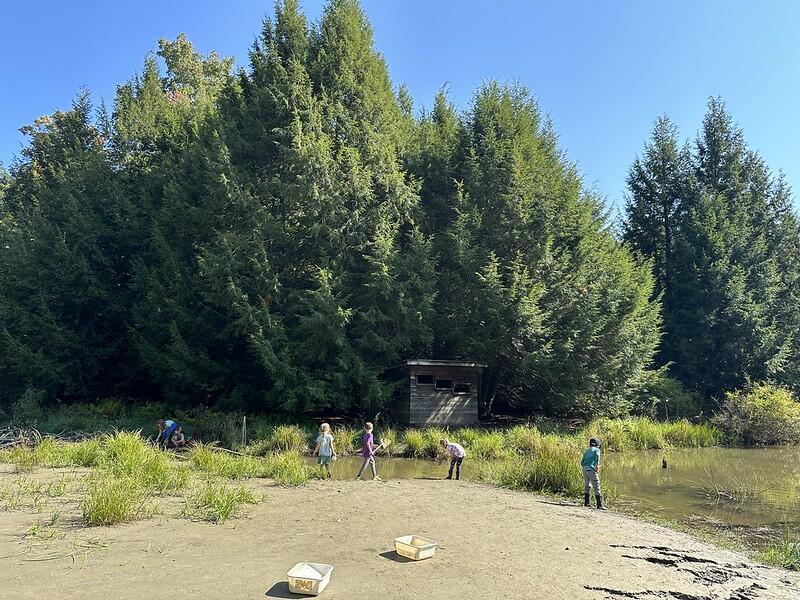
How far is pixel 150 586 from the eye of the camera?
653 cm

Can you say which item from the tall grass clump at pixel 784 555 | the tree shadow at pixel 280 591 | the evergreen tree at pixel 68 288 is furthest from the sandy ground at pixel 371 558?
the evergreen tree at pixel 68 288

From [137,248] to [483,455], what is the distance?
2035cm

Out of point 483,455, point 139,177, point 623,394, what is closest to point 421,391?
point 483,455

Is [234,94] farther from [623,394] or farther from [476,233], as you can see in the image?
[623,394]

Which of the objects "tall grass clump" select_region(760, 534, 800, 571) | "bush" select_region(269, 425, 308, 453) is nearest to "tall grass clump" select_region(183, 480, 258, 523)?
"bush" select_region(269, 425, 308, 453)

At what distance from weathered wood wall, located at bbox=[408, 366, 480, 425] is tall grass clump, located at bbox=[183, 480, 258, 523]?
13.4 m

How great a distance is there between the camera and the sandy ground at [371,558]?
22.0 feet

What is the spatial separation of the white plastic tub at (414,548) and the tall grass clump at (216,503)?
333 centimetres

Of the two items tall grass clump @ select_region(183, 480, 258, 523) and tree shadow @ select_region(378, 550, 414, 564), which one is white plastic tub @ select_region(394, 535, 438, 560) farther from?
tall grass clump @ select_region(183, 480, 258, 523)

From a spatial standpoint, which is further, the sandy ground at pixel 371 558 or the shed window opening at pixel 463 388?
the shed window opening at pixel 463 388

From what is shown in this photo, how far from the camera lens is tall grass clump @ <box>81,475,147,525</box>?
28.9 ft

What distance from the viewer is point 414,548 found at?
307 inches

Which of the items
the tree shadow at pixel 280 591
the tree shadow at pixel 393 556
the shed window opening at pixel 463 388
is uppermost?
the shed window opening at pixel 463 388

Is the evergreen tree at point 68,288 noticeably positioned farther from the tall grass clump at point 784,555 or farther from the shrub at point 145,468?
the tall grass clump at point 784,555
